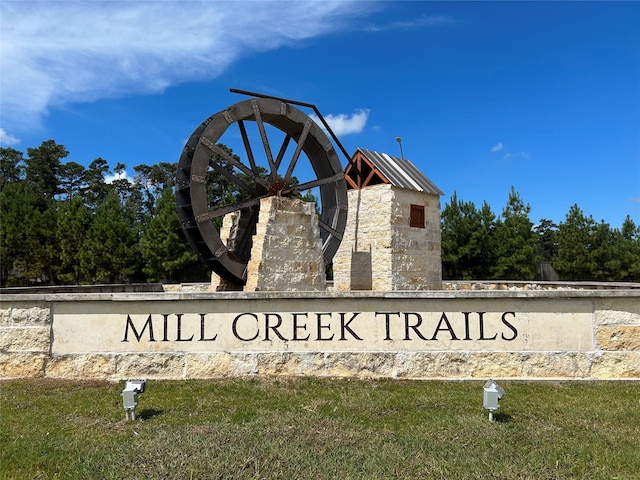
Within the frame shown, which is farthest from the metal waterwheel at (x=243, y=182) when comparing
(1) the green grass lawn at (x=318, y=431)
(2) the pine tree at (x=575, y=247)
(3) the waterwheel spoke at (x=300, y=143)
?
(2) the pine tree at (x=575, y=247)

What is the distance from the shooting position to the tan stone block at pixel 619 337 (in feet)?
18.7

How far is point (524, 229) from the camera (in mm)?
23469

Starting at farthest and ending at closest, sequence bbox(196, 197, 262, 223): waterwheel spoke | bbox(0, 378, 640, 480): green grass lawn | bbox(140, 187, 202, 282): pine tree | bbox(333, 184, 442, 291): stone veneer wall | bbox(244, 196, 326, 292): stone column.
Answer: bbox(140, 187, 202, 282): pine tree, bbox(333, 184, 442, 291): stone veneer wall, bbox(196, 197, 262, 223): waterwheel spoke, bbox(244, 196, 326, 292): stone column, bbox(0, 378, 640, 480): green grass lawn

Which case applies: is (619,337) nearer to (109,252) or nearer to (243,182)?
(243,182)

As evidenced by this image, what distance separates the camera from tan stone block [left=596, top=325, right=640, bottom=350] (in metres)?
5.70

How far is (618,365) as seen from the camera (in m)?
5.68

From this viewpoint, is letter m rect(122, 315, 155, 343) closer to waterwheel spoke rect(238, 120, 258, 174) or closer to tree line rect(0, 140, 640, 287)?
waterwheel spoke rect(238, 120, 258, 174)

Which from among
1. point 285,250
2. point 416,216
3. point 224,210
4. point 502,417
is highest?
point 416,216

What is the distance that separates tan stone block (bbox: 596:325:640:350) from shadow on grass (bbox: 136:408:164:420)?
189 inches

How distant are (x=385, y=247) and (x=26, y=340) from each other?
861 centimetres

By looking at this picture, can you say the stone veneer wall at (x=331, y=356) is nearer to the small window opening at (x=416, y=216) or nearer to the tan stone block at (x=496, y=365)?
the tan stone block at (x=496, y=365)

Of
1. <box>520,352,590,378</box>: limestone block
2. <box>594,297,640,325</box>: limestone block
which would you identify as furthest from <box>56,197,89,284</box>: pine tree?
<box>594,297,640,325</box>: limestone block

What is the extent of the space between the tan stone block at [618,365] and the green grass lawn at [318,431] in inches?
5.6

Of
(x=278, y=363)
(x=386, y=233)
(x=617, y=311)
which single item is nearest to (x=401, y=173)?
(x=386, y=233)
